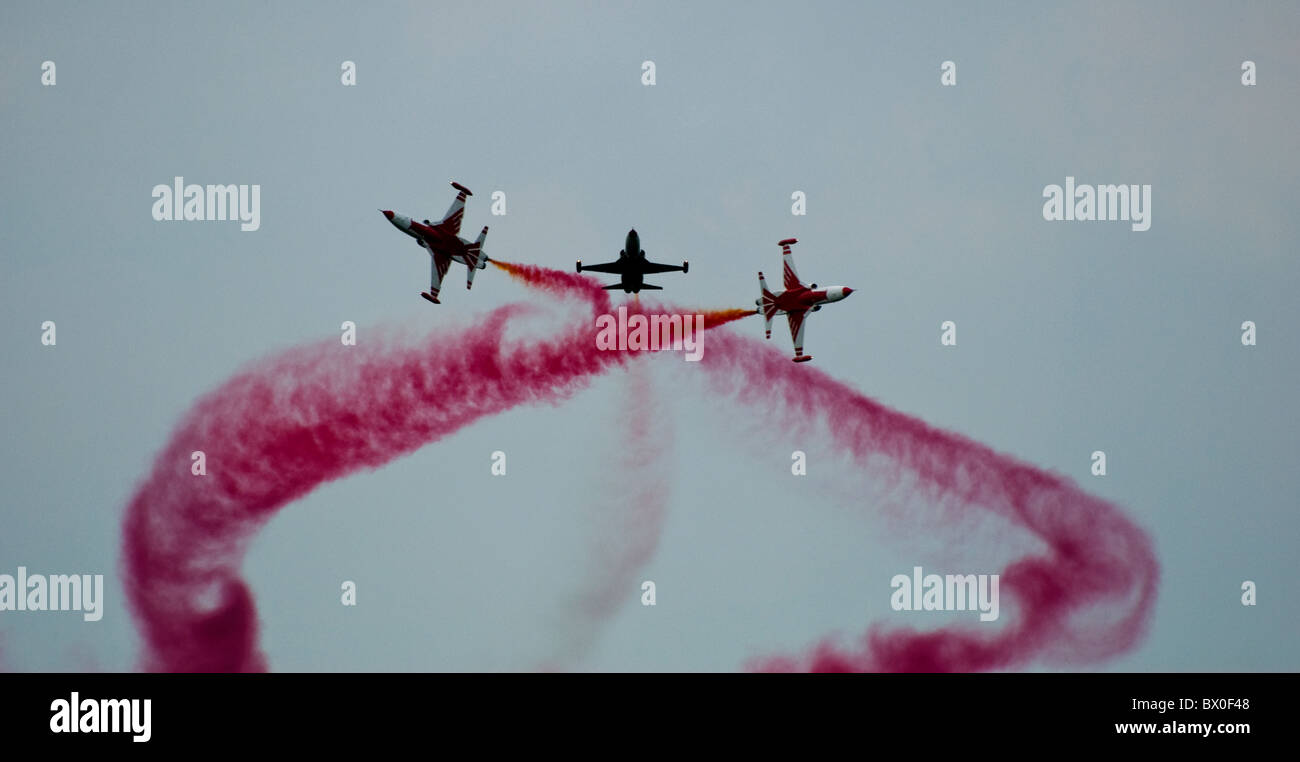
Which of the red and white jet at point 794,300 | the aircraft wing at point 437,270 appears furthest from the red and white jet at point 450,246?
the red and white jet at point 794,300

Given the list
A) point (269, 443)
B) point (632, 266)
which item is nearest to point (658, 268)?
point (632, 266)

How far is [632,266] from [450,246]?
755 cm

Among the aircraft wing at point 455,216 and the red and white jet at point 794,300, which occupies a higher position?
the aircraft wing at point 455,216

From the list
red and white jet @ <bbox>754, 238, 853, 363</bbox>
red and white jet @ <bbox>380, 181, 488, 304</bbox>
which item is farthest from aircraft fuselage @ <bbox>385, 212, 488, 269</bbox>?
red and white jet @ <bbox>754, 238, 853, 363</bbox>

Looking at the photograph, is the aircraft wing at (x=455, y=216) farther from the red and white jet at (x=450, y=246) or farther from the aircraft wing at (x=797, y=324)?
the aircraft wing at (x=797, y=324)

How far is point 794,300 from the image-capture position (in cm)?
7700

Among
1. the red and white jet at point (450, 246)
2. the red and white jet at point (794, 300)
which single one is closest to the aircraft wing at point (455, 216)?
the red and white jet at point (450, 246)

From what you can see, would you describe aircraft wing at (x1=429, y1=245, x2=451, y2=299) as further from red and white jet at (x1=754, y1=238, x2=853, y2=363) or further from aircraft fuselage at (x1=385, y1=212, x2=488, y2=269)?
red and white jet at (x1=754, y1=238, x2=853, y2=363)

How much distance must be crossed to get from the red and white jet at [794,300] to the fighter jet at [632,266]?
371 centimetres

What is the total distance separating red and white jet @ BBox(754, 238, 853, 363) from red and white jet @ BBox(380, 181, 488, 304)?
11.8 m

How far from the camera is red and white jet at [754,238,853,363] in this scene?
76562mm

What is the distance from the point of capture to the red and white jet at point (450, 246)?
250ft
